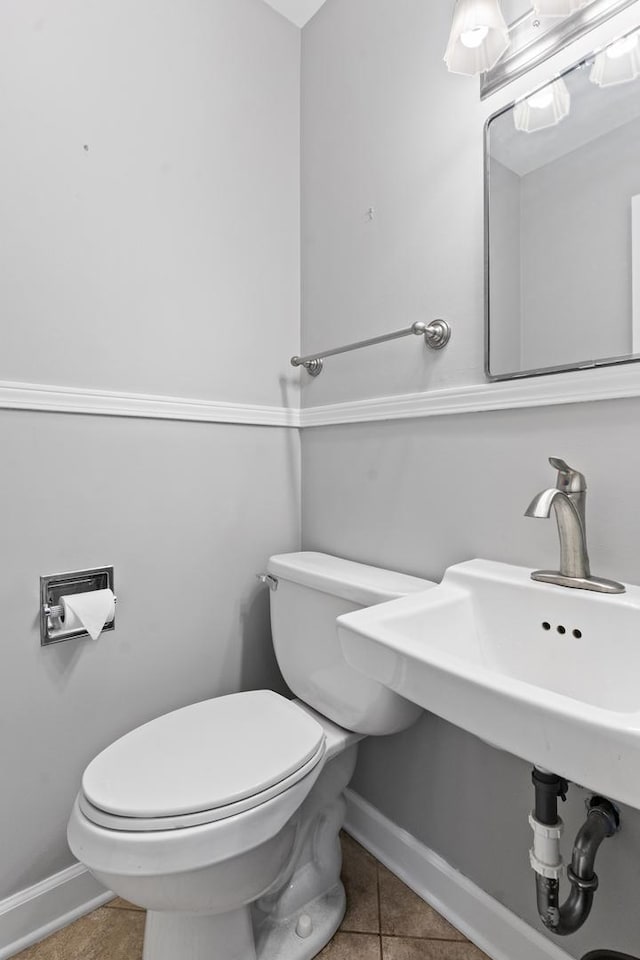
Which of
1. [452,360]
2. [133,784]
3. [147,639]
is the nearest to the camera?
[133,784]

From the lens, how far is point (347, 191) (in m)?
1.33

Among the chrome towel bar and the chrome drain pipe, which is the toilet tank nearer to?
the chrome drain pipe

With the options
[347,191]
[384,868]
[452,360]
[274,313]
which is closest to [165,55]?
[347,191]

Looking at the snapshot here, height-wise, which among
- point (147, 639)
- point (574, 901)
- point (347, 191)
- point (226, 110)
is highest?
point (226, 110)

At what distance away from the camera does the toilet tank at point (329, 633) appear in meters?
1.02

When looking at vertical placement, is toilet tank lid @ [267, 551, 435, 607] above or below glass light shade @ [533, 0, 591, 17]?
below

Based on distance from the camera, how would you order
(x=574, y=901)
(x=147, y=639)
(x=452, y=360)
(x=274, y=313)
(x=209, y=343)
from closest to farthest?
1. (x=574, y=901)
2. (x=452, y=360)
3. (x=147, y=639)
4. (x=209, y=343)
5. (x=274, y=313)

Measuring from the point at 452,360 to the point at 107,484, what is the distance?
0.84 m

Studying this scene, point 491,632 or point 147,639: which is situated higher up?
point 491,632

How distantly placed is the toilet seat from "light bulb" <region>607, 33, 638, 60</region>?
1315mm

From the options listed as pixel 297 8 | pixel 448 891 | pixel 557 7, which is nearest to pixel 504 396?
pixel 557 7

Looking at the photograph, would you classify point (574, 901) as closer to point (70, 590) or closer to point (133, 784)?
point (133, 784)

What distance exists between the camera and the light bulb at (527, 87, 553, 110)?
0.89m

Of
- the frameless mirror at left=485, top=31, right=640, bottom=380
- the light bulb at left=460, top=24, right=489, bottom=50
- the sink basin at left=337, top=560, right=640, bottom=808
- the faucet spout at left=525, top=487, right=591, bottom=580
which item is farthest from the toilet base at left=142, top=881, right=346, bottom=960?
the light bulb at left=460, top=24, right=489, bottom=50
